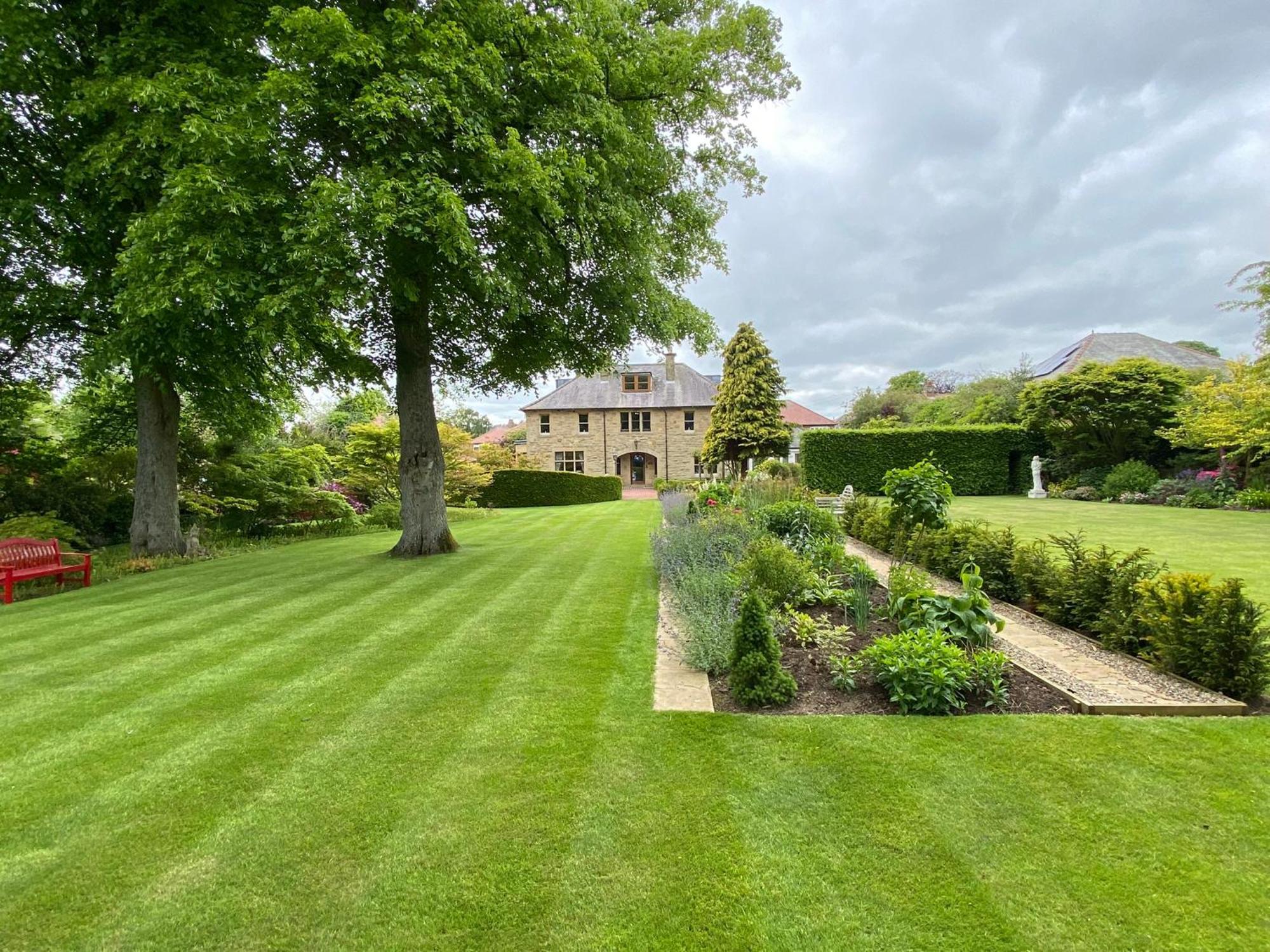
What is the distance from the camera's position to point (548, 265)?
845cm

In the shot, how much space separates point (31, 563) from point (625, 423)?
29838 mm

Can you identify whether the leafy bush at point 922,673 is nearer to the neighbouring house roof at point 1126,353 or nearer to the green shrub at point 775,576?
the green shrub at point 775,576

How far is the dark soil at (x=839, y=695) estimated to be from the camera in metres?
3.47

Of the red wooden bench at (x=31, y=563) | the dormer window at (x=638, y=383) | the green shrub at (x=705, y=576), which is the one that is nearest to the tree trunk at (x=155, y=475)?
the red wooden bench at (x=31, y=563)

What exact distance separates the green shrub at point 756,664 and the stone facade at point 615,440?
31.8m

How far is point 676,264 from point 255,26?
7.17 meters

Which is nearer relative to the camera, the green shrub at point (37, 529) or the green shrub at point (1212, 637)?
the green shrub at point (1212, 637)

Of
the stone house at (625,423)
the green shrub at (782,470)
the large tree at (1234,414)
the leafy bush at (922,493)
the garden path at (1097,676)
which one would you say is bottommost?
the garden path at (1097,676)

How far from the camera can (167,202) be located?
7.02 m

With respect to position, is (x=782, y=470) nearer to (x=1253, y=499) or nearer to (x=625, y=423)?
(x=1253, y=499)

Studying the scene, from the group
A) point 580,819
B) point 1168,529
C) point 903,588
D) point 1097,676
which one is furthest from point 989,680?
point 1168,529

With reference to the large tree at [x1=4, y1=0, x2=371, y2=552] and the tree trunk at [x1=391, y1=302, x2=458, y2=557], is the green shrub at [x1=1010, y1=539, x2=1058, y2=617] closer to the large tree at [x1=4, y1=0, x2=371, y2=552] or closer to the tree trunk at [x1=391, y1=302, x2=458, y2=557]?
the large tree at [x1=4, y1=0, x2=371, y2=552]

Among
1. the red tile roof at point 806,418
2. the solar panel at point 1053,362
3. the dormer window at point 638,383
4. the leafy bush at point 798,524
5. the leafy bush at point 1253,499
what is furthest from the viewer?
the red tile roof at point 806,418

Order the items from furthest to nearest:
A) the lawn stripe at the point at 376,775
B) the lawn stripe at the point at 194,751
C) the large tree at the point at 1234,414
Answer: the large tree at the point at 1234,414 → the lawn stripe at the point at 194,751 → the lawn stripe at the point at 376,775
